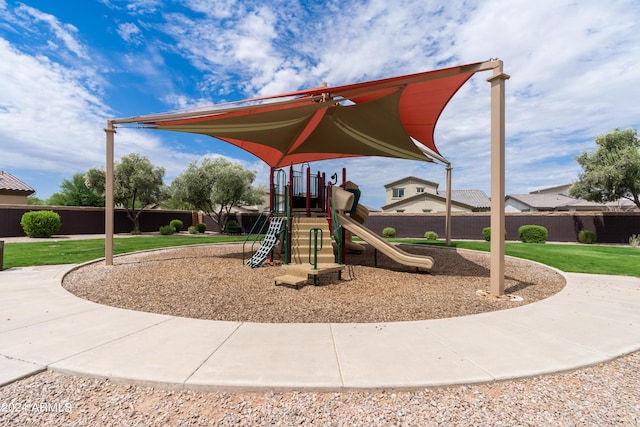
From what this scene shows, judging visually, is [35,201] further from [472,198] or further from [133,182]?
[472,198]

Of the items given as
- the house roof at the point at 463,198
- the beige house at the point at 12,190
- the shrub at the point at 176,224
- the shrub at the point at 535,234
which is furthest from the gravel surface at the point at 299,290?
the house roof at the point at 463,198

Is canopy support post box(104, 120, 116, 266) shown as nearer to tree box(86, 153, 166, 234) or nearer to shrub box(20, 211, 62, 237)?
shrub box(20, 211, 62, 237)

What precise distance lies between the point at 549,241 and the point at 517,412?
24888mm

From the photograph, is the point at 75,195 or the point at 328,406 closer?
the point at 328,406

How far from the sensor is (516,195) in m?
39.7

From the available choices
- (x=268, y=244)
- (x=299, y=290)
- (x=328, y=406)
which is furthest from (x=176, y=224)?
(x=328, y=406)

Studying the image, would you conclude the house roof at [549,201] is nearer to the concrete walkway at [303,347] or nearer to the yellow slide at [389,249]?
the yellow slide at [389,249]

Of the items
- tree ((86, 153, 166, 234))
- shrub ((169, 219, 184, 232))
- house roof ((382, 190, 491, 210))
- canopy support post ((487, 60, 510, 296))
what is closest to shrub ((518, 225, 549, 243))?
house roof ((382, 190, 491, 210))

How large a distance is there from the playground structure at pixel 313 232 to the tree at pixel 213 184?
16.9 metres

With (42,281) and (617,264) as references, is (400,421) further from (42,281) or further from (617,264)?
(617,264)

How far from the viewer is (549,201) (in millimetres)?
36844

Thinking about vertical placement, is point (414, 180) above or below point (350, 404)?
above

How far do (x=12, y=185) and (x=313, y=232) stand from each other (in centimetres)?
3198

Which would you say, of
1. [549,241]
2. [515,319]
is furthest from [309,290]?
[549,241]
